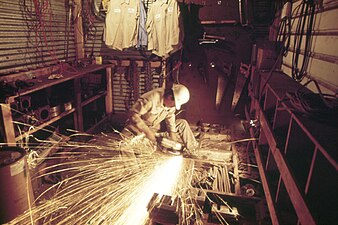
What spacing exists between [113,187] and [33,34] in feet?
13.5

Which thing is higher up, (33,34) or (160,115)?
(33,34)

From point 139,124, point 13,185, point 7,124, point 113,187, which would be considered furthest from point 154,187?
point 7,124

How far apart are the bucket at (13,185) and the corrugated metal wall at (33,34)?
2.21 metres

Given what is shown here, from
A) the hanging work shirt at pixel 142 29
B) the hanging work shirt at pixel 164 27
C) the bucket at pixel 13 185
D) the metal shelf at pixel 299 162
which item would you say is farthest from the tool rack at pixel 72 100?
the metal shelf at pixel 299 162

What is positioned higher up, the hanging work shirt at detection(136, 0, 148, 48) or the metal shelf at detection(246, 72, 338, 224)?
the hanging work shirt at detection(136, 0, 148, 48)

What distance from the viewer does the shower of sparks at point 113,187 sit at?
11.3 feet

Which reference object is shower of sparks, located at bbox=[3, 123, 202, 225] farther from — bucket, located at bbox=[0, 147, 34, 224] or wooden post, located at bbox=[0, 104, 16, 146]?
wooden post, located at bbox=[0, 104, 16, 146]

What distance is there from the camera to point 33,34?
573 cm

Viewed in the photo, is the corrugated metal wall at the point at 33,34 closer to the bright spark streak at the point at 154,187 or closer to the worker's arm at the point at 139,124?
the worker's arm at the point at 139,124

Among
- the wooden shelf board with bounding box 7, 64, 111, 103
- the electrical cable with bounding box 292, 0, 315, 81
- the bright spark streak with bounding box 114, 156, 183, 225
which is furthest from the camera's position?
the wooden shelf board with bounding box 7, 64, 111, 103

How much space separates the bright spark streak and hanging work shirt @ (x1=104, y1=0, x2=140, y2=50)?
12.4 ft

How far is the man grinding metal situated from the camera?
14.8 feet

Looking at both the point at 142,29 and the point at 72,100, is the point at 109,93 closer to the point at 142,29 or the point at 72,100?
the point at 72,100

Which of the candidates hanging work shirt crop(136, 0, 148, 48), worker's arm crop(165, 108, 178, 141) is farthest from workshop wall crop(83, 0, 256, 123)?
worker's arm crop(165, 108, 178, 141)
